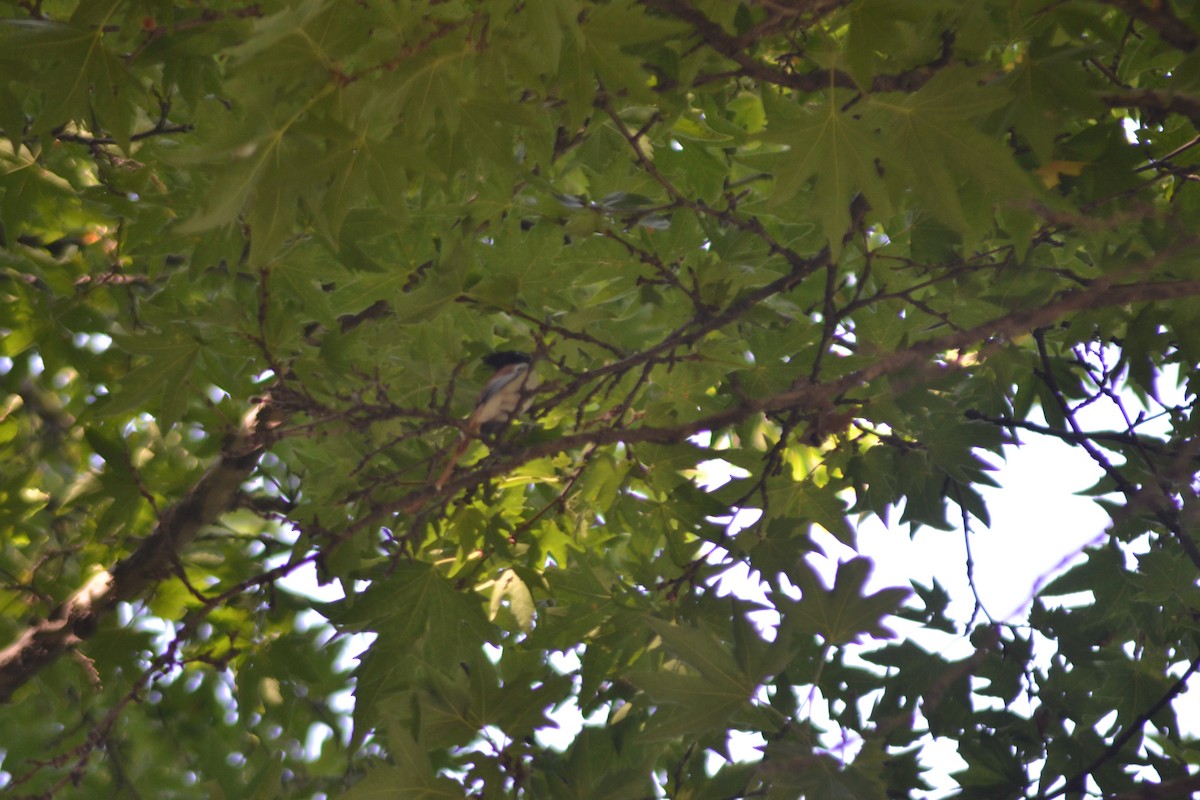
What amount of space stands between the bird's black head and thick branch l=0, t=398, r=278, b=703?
0.79m

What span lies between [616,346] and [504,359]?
1427mm

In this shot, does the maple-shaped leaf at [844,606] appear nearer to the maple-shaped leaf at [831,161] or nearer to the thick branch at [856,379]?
the thick branch at [856,379]

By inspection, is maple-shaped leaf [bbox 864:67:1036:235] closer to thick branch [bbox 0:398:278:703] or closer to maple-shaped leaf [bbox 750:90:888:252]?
maple-shaped leaf [bbox 750:90:888:252]

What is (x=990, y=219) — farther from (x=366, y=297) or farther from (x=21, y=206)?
(x=21, y=206)

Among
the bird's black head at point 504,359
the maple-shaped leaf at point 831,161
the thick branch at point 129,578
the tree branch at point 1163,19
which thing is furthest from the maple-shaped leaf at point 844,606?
the thick branch at point 129,578

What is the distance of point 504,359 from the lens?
13.9 ft

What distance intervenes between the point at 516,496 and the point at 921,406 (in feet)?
4.59

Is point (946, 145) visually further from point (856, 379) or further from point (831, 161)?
point (856, 379)

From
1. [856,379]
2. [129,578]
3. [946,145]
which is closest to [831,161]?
[946,145]

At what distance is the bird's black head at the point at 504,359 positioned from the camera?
11.7ft

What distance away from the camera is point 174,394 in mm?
2592

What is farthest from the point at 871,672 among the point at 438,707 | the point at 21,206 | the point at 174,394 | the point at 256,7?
the point at 21,206

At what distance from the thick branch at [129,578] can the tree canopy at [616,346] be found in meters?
0.02

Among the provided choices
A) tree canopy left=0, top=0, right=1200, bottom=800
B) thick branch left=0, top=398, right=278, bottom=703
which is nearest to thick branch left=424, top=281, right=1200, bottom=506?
tree canopy left=0, top=0, right=1200, bottom=800
